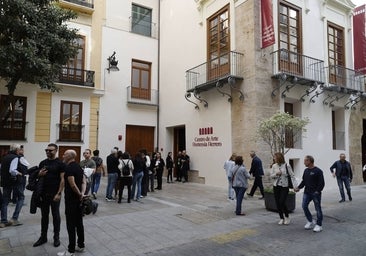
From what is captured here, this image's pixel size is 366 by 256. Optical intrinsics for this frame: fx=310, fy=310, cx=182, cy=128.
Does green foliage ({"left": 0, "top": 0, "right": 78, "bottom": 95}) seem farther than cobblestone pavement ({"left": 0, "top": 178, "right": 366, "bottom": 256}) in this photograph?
Yes

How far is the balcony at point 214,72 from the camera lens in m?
13.4

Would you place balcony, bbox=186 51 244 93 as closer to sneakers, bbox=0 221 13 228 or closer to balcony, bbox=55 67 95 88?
balcony, bbox=55 67 95 88

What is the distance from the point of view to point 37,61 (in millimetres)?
11781

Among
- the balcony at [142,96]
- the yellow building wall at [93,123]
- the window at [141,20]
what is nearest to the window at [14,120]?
the yellow building wall at [93,123]

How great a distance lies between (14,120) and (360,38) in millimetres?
17983

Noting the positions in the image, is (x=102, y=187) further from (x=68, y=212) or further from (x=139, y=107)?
(x=68, y=212)

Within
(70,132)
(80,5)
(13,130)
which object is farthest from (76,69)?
(13,130)

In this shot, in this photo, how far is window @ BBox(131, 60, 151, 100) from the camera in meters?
18.8

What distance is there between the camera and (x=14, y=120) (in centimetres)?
1498

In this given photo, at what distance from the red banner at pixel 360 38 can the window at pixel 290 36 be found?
14.1ft

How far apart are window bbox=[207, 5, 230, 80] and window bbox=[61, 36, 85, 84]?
6.86 metres

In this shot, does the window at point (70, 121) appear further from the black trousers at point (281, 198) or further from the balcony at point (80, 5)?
the black trousers at point (281, 198)

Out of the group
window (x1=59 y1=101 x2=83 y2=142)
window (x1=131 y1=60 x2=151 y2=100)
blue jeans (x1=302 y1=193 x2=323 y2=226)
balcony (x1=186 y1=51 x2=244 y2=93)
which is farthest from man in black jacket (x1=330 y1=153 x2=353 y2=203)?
window (x1=59 y1=101 x2=83 y2=142)

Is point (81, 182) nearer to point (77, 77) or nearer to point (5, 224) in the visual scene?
point (5, 224)
